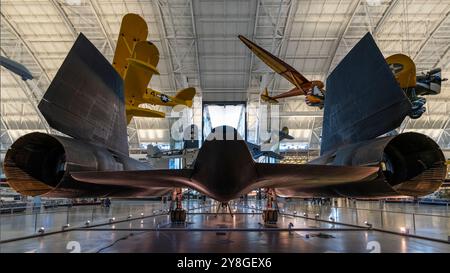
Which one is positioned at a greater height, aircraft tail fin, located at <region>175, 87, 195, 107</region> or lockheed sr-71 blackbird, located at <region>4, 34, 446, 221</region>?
aircraft tail fin, located at <region>175, 87, 195, 107</region>

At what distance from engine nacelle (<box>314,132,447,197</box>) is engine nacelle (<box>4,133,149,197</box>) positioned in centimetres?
311

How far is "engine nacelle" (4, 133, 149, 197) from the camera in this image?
3.42 m

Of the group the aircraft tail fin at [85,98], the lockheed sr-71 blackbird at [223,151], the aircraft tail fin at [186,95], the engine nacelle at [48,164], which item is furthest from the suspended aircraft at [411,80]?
the aircraft tail fin at [186,95]

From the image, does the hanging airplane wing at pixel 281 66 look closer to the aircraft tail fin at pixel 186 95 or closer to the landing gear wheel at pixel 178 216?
the aircraft tail fin at pixel 186 95

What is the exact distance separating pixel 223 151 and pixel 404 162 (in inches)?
83.4

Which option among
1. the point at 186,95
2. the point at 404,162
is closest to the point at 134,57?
the point at 404,162

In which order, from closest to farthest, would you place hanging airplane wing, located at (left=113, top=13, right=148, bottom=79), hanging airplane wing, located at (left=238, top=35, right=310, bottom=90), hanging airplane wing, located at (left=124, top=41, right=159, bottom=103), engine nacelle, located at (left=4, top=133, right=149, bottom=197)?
engine nacelle, located at (left=4, top=133, right=149, bottom=197) → hanging airplane wing, located at (left=124, top=41, right=159, bottom=103) → hanging airplane wing, located at (left=113, top=13, right=148, bottom=79) → hanging airplane wing, located at (left=238, top=35, right=310, bottom=90)

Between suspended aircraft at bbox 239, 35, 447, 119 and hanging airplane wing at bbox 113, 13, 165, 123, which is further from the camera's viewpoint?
suspended aircraft at bbox 239, 35, 447, 119

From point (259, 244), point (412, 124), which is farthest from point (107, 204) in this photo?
point (412, 124)

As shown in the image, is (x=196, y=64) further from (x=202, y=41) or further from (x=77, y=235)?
(x=77, y=235)

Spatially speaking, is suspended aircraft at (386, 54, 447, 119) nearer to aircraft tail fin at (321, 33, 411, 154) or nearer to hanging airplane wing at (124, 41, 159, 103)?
aircraft tail fin at (321, 33, 411, 154)

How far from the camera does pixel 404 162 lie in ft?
12.3

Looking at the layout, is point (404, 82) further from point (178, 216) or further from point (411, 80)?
point (178, 216)

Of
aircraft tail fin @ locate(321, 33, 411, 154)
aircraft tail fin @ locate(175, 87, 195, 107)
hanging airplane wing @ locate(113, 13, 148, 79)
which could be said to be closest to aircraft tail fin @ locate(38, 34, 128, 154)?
aircraft tail fin @ locate(321, 33, 411, 154)
